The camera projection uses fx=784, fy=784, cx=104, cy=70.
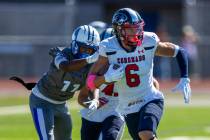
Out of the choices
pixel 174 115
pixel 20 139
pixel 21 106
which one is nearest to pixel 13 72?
pixel 21 106

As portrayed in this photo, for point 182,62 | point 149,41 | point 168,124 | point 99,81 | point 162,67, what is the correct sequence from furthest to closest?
point 162,67 → point 168,124 → point 182,62 → point 149,41 → point 99,81

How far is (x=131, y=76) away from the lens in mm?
8195

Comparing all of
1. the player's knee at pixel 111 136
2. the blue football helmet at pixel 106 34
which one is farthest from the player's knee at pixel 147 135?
the blue football helmet at pixel 106 34

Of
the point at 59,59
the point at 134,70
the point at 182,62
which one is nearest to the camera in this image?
the point at 134,70

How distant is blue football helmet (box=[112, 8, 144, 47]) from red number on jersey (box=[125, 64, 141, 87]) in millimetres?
232

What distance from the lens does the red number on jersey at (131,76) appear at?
8.20 metres

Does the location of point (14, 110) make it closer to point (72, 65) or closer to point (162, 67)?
point (162, 67)

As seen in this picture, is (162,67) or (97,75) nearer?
(97,75)

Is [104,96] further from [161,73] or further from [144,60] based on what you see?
[161,73]

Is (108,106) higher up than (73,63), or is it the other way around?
(73,63)

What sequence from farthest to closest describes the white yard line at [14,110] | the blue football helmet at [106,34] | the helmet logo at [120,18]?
1. the white yard line at [14,110]
2. the blue football helmet at [106,34]
3. the helmet logo at [120,18]

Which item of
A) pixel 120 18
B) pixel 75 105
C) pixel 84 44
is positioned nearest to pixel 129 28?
pixel 120 18

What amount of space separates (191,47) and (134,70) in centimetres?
1610

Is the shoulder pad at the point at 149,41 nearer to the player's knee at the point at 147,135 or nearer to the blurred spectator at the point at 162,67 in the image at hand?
the player's knee at the point at 147,135
